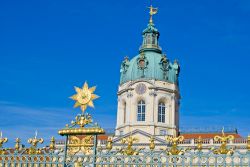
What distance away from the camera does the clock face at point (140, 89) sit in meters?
50.1

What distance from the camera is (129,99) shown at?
50.2 m

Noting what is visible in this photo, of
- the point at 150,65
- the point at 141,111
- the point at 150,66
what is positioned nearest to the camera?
the point at 141,111

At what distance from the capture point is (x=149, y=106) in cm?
4959

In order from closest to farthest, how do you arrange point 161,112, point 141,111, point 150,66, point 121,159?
point 121,159 → point 141,111 → point 161,112 → point 150,66

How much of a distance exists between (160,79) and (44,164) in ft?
122

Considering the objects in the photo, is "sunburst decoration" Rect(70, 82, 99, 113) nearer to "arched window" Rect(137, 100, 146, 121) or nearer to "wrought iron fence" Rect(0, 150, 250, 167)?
"wrought iron fence" Rect(0, 150, 250, 167)

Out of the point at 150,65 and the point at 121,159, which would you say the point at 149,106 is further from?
the point at 121,159

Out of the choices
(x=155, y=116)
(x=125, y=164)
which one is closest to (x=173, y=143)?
(x=125, y=164)

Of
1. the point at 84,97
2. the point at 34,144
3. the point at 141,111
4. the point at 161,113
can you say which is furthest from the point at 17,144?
the point at 161,113

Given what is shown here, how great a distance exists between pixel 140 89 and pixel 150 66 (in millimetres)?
3000

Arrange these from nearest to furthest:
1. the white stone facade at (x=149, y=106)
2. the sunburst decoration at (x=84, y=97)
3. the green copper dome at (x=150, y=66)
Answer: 1. the sunburst decoration at (x=84, y=97)
2. the white stone facade at (x=149, y=106)
3. the green copper dome at (x=150, y=66)

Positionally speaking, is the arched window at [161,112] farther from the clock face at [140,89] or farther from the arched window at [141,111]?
the clock face at [140,89]

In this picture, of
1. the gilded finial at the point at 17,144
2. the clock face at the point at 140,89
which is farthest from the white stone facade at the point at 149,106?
the gilded finial at the point at 17,144

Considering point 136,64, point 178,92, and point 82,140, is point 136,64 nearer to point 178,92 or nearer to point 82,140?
point 178,92
